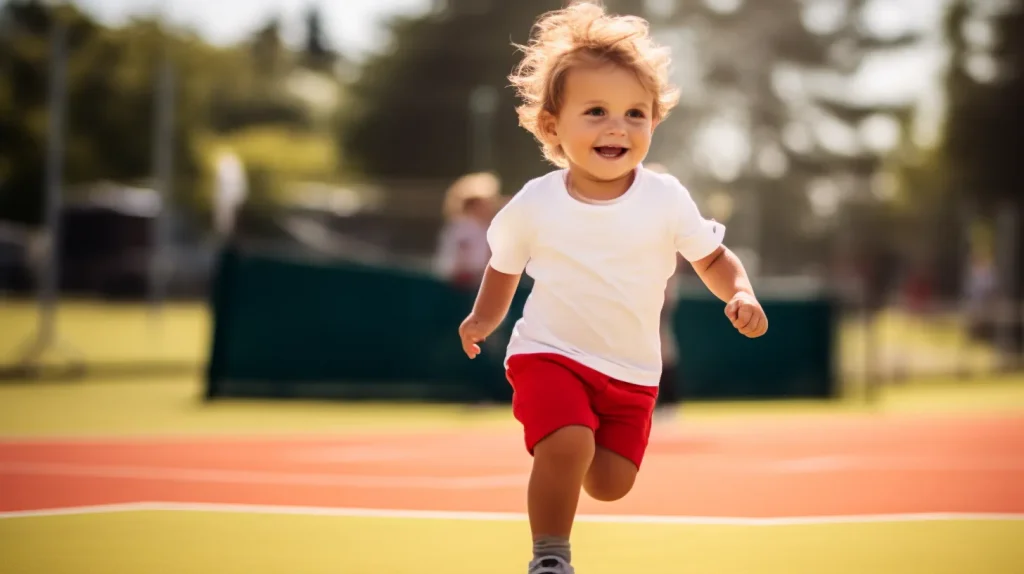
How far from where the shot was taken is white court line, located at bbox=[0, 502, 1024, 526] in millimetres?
6223

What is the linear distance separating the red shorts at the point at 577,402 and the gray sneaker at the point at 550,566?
1.11 feet

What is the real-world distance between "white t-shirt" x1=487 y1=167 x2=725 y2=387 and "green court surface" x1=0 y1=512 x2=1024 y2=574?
83cm

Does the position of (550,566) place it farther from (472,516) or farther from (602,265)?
(472,516)

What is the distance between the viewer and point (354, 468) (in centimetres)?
847

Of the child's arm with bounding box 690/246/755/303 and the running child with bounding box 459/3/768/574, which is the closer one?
the running child with bounding box 459/3/768/574

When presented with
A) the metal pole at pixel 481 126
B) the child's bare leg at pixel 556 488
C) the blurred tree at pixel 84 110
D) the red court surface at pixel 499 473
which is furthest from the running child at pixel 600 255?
the blurred tree at pixel 84 110

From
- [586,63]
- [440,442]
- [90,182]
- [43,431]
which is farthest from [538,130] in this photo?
[90,182]

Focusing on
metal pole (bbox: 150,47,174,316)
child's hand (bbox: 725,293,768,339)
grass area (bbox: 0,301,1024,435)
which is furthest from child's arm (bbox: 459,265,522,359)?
metal pole (bbox: 150,47,174,316)

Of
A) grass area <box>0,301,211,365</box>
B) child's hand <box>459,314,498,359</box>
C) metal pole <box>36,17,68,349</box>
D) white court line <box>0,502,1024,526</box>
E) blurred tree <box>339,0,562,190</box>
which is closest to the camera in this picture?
child's hand <box>459,314,498,359</box>

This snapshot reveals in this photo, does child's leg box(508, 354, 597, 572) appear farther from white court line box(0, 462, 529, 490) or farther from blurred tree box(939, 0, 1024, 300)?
blurred tree box(939, 0, 1024, 300)

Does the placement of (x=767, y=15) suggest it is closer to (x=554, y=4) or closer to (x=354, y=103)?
(x=554, y=4)

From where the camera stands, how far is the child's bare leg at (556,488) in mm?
4414

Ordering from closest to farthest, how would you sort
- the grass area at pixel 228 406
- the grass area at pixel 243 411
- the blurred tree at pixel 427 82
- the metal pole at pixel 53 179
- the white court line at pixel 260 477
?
the white court line at pixel 260 477, the grass area at pixel 243 411, the grass area at pixel 228 406, the metal pole at pixel 53 179, the blurred tree at pixel 427 82

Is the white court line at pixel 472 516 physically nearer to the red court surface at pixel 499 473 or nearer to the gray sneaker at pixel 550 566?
the red court surface at pixel 499 473
